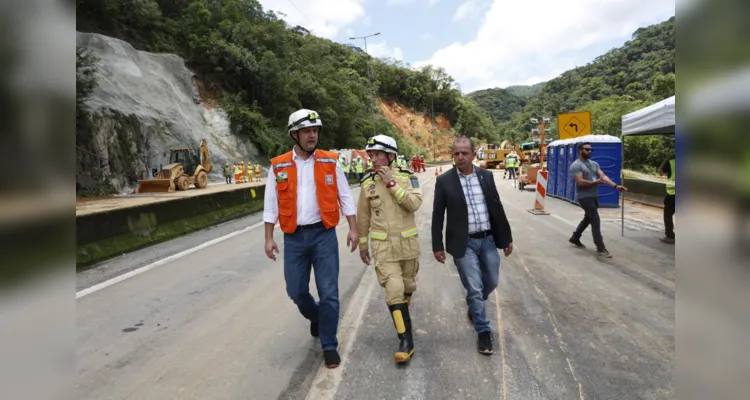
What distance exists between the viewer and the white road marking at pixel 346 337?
333 cm

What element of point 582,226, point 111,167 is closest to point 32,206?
point 582,226

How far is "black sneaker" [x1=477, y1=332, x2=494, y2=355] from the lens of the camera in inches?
151

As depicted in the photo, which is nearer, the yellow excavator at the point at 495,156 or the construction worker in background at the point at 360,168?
the construction worker in background at the point at 360,168

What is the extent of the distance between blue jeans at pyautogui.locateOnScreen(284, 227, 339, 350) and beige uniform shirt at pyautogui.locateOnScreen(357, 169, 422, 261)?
1.36 feet

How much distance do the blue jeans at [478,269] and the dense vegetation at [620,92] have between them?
27062 mm

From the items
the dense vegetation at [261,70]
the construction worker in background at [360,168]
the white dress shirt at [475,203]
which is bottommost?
the white dress shirt at [475,203]

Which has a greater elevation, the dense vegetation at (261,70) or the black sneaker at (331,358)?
the dense vegetation at (261,70)

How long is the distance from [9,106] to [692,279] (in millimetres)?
1091

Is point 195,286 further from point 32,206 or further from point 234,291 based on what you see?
point 32,206

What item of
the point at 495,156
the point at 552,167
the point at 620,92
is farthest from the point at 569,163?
the point at 620,92

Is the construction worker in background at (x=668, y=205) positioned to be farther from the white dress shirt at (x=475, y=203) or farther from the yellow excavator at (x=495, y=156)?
the yellow excavator at (x=495, y=156)

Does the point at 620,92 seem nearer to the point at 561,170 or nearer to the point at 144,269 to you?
the point at 561,170

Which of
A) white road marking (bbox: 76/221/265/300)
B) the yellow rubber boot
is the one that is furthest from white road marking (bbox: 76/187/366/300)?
the yellow rubber boot

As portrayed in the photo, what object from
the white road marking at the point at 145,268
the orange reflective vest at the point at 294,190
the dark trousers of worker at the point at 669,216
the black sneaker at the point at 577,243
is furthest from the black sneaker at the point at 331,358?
the dark trousers of worker at the point at 669,216
